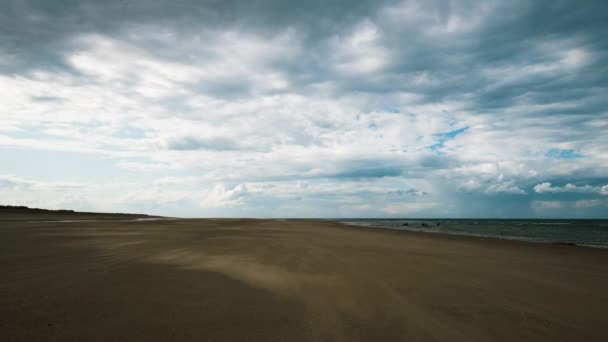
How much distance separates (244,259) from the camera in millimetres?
9078

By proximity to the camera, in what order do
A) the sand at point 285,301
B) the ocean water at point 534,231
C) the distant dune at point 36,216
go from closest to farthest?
the sand at point 285,301, the ocean water at point 534,231, the distant dune at point 36,216

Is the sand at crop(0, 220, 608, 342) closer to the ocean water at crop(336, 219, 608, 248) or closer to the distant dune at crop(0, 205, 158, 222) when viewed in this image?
the ocean water at crop(336, 219, 608, 248)

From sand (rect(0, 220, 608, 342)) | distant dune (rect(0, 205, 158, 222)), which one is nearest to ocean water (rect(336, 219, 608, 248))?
sand (rect(0, 220, 608, 342))

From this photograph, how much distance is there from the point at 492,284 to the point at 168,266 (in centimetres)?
749

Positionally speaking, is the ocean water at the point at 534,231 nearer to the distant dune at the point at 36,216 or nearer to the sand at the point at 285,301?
the sand at the point at 285,301

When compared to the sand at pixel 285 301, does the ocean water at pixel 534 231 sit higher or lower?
lower

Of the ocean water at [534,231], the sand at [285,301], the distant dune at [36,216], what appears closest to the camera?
the sand at [285,301]

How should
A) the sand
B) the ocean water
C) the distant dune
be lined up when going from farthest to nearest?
1. the distant dune
2. the ocean water
3. the sand

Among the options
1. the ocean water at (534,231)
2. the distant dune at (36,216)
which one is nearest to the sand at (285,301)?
the ocean water at (534,231)

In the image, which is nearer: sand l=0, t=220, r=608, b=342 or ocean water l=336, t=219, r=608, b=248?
sand l=0, t=220, r=608, b=342

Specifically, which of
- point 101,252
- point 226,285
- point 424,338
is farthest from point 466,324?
point 101,252

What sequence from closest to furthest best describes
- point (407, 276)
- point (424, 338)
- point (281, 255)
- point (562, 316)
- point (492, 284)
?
1. point (424, 338)
2. point (562, 316)
3. point (492, 284)
4. point (407, 276)
5. point (281, 255)

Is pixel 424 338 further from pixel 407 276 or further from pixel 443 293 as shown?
pixel 407 276

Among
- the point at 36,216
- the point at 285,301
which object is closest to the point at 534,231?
the point at 285,301
